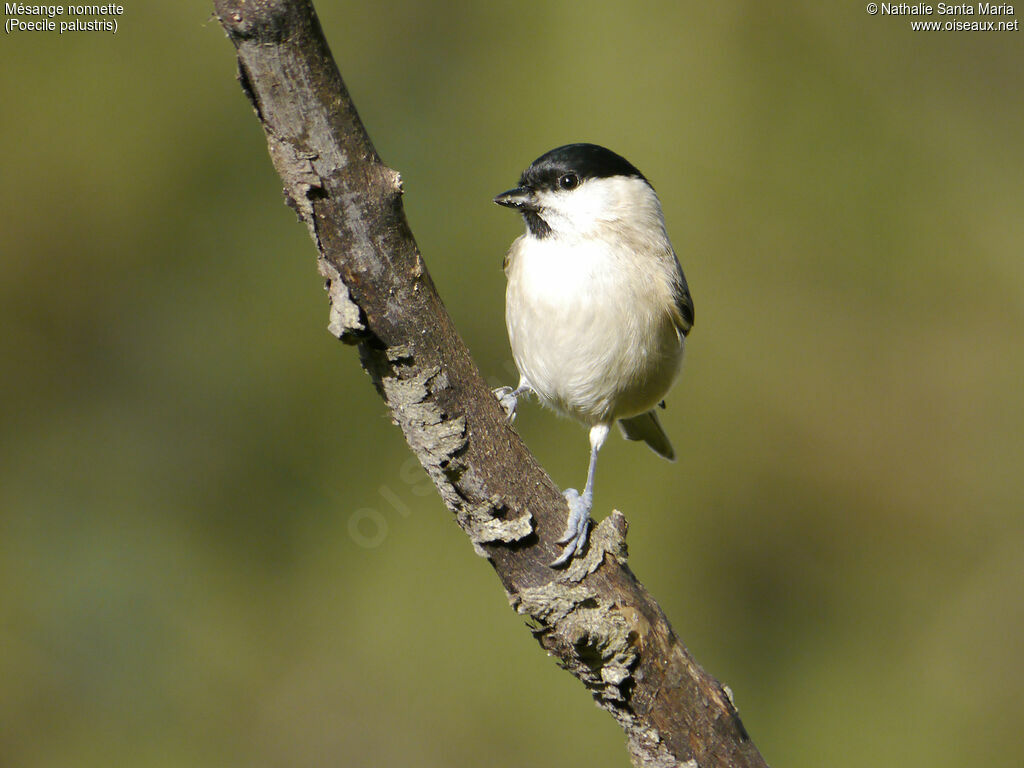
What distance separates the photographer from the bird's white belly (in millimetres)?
2143

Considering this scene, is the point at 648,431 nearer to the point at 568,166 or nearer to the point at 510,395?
the point at 510,395

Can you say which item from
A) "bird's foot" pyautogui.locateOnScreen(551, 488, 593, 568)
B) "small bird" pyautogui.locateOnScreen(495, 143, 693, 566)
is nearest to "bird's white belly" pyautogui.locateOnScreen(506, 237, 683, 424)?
"small bird" pyautogui.locateOnScreen(495, 143, 693, 566)

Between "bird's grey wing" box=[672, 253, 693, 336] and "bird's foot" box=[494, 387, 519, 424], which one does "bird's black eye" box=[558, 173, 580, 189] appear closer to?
"bird's grey wing" box=[672, 253, 693, 336]

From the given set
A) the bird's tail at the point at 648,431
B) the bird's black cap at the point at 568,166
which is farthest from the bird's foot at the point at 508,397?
the bird's black cap at the point at 568,166

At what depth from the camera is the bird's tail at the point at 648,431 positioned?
2.82 metres

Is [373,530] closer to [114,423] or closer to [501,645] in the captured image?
[501,645]

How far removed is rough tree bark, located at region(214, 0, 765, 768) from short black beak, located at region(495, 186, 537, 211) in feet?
2.99

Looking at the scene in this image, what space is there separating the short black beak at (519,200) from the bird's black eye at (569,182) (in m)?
0.08

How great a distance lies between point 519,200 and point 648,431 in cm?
98

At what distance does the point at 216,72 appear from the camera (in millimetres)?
3578

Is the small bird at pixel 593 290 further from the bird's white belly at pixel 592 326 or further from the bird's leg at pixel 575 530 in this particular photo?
the bird's leg at pixel 575 530

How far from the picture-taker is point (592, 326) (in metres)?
2.15

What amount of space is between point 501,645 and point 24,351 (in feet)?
7.47

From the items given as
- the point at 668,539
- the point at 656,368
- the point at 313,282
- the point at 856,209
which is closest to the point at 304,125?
the point at 656,368
